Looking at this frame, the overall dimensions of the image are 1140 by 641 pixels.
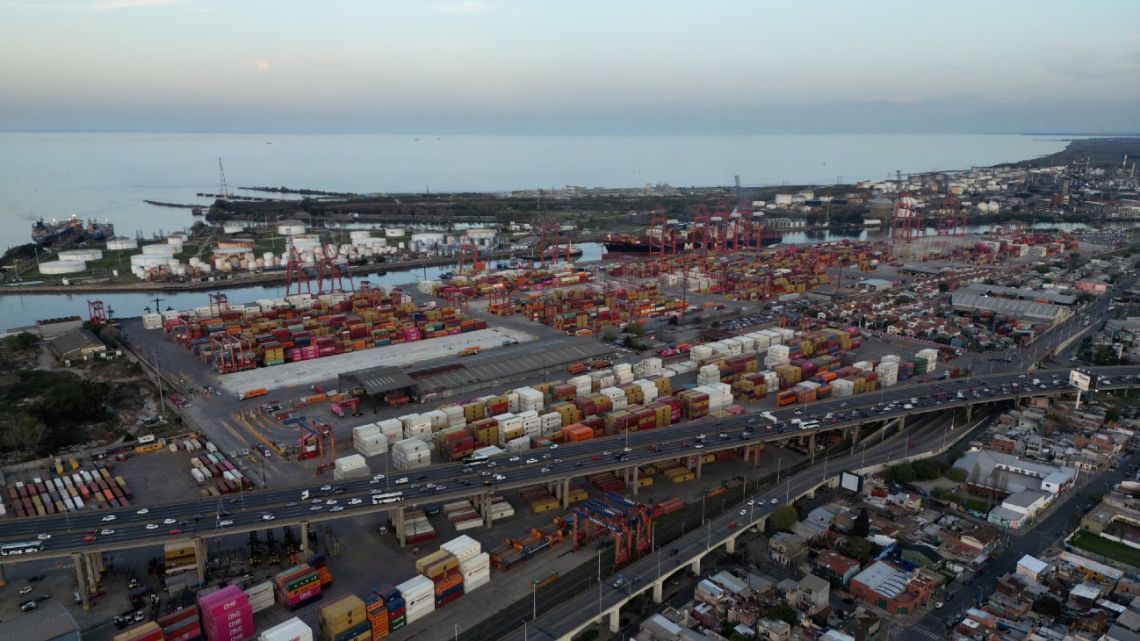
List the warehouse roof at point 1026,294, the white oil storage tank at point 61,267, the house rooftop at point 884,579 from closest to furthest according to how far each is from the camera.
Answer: the house rooftop at point 884,579 → the warehouse roof at point 1026,294 → the white oil storage tank at point 61,267

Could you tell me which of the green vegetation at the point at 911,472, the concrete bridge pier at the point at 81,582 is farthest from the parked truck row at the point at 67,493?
the green vegetation at the point at 911,472

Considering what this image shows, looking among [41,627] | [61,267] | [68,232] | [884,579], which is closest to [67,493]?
[41,627]

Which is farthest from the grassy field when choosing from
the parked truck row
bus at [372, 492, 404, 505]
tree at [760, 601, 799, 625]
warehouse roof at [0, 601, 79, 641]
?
the parked truck row

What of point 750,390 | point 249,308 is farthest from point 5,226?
point 750,390

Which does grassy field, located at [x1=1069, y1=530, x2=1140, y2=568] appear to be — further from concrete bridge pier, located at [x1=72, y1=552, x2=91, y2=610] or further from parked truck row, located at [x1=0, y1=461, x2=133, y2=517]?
parked truck row, located at [x1=0, y1=461, x2=133, y2=517]

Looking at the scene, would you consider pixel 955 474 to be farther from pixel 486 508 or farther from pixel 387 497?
pixel 387 497

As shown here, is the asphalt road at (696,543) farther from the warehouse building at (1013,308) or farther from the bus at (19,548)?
the warehouse building at (1013,308)

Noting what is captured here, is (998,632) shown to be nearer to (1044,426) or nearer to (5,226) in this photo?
(1044,426)
